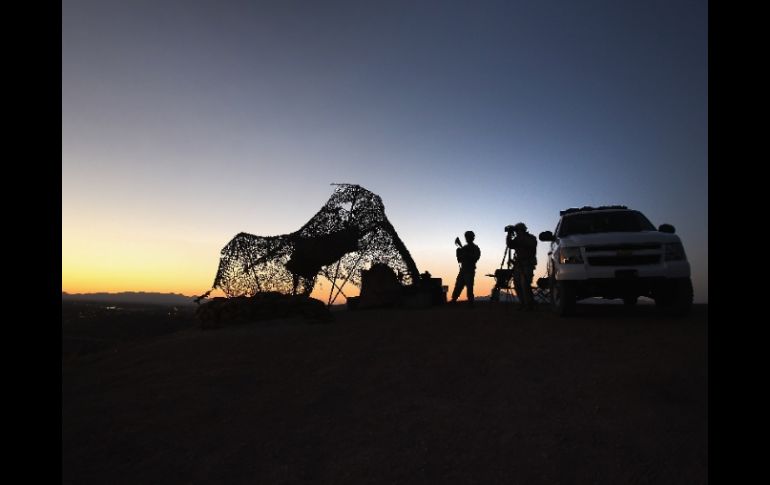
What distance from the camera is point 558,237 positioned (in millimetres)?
11141

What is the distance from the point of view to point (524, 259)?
12.0 m

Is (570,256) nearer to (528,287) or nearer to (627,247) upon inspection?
(627,247)

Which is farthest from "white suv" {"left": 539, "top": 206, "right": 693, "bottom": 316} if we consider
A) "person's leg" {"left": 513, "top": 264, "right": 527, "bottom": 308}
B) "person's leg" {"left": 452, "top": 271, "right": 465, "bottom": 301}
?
"person's leg" {"left": 452, "top": 271, "right": 465, "bottom": 301}

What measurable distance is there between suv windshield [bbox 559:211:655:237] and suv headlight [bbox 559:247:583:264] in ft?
4.04

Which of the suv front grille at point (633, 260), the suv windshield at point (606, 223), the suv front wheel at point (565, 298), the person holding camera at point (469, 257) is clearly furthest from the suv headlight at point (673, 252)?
the person holding camera at point (469, 257)

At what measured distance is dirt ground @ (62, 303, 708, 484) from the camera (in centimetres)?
416

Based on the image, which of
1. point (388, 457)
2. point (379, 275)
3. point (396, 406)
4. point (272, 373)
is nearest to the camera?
point (388, 457)

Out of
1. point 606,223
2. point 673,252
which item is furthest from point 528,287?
point 673,252

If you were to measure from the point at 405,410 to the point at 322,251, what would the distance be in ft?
30.7

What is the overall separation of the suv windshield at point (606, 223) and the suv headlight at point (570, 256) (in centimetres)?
123

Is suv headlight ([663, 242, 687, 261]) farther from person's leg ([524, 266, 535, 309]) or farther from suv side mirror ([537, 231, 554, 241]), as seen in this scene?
person's leg ([524, 266, 535, 309])
